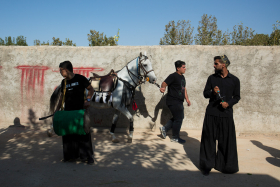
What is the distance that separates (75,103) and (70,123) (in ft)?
1.24

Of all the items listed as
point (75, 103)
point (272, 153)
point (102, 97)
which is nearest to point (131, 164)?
point (75, 103)

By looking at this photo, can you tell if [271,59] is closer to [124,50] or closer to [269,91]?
[269,91]

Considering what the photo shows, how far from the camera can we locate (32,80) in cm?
719

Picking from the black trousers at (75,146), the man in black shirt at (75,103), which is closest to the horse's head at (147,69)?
the man in black shirt at (75,103)

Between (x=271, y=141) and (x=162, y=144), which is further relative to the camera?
(x=271, y=141)

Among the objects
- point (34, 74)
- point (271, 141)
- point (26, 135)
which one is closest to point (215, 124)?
point (271, 141)

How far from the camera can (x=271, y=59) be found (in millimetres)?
6559

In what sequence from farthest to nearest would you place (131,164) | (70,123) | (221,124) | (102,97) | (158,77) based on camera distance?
(158,77) → (102,97) → (131,164) → (70,123) → (221,124)

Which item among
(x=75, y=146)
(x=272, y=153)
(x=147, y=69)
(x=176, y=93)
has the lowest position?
(x=272, y=153)

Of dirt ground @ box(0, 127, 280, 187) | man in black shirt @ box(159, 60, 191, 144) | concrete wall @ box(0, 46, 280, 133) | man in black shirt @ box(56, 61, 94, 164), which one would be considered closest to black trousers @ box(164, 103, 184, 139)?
man in black shirt @ box(159, 60, 191, 144)

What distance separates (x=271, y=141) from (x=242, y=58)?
97.1 inches

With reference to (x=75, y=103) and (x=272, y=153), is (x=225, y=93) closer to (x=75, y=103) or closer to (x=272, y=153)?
(x=272, y=153)

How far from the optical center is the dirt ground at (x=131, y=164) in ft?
11.1

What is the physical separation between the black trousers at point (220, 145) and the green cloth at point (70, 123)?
210 centimetres
